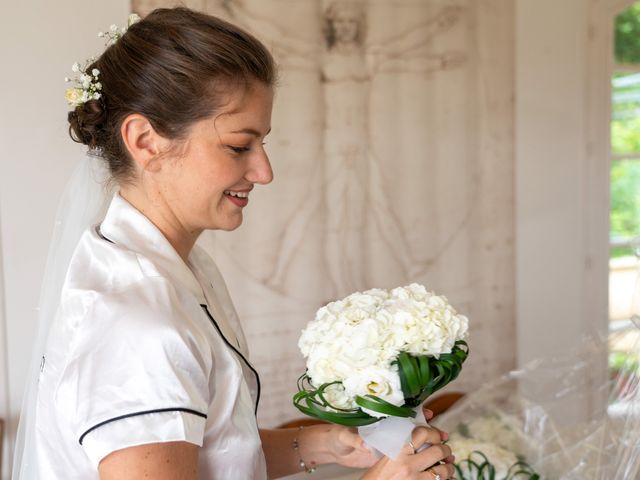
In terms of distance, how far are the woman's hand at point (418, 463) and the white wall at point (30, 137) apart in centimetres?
198

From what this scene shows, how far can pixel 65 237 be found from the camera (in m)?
1.77

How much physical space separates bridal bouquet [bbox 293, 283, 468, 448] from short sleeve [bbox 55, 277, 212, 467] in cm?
22

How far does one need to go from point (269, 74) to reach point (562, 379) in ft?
4.10

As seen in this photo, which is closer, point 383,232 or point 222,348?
point 222,348

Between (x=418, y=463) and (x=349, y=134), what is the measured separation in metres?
2.24

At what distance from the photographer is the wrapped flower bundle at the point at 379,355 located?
1.28 metres

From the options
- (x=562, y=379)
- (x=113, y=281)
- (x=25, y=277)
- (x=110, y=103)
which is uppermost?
(x=110, y=103)

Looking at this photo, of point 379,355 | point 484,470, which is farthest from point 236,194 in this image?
point 484,470

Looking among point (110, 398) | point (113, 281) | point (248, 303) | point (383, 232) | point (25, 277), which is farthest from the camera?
point (383, 232)

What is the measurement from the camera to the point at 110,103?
1451 mm

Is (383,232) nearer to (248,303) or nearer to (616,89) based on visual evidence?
(248,303)

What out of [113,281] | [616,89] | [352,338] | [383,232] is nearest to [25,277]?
[383,232]

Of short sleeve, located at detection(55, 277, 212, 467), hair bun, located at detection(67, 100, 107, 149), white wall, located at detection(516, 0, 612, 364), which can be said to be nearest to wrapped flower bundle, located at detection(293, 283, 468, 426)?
short sleeve, located at detection(55, 277, 212, 467)

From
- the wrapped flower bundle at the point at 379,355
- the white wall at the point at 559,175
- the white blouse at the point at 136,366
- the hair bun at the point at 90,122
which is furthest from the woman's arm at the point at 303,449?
the white wall at the point at 559,175
